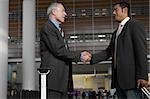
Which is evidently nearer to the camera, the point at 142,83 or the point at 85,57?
the point at 142,83

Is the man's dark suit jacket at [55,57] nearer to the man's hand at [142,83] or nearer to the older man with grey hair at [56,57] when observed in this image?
the older man with grey hair at [56,57]

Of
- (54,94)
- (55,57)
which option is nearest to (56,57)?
(55,57)

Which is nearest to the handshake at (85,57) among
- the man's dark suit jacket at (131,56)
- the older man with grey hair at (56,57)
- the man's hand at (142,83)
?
the older man with grey hair at (56,57)

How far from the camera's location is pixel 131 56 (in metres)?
2.81

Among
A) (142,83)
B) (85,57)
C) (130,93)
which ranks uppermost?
(85,57)

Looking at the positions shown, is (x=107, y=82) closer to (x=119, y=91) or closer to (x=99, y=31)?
(x=99, y=31)

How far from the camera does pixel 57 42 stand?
2.74m

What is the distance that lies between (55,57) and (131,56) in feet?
2.19

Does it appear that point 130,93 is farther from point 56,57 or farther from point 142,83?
point 56,57

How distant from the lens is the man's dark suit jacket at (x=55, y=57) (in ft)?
8.96

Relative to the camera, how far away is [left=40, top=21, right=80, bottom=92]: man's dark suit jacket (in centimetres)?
273

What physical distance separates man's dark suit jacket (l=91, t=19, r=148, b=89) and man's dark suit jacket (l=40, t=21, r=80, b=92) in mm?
423

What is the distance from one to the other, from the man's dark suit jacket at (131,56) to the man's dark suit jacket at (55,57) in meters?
0.42

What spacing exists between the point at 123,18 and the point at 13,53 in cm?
529
